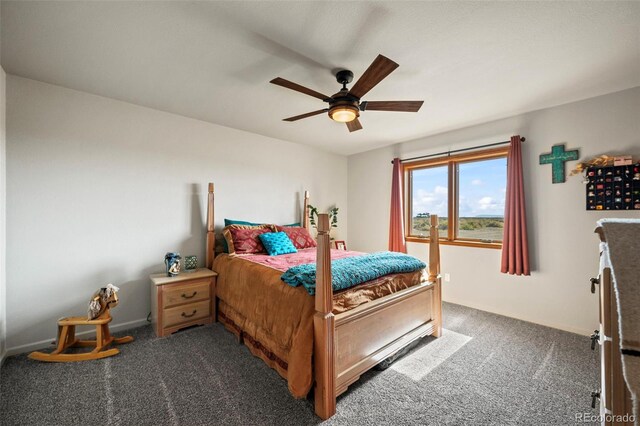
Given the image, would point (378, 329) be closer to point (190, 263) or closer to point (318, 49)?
point (318, 49)

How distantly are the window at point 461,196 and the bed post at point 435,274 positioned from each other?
121 centimetres

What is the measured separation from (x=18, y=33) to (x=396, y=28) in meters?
2.55

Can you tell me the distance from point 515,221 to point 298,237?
270cm

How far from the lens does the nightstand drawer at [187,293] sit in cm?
269

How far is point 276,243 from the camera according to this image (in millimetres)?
3270

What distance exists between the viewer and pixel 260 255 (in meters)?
3.13

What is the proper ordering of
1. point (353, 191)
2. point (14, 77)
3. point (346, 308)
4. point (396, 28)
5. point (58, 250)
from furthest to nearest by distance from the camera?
point (353, 191)
point (58, 250)
point (14, 77)
point (346, 308)
point (396, 28)

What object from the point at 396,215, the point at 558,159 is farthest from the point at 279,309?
the point at 558,159

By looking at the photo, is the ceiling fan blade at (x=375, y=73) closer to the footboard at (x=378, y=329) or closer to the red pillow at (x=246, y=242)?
the footboard at (x=378, y=329)

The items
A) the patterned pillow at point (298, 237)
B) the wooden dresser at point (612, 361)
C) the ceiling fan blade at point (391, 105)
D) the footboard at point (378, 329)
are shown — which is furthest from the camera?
the patterned pillow at point (298, 237)

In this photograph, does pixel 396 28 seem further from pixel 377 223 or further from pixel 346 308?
pixel 377 223

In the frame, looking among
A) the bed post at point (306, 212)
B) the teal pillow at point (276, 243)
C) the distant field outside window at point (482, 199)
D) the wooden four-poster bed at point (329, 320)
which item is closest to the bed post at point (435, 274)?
the wooden four-poster bed at point (329, 320)

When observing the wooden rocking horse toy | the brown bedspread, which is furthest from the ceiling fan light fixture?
the wooden rocking horse toy

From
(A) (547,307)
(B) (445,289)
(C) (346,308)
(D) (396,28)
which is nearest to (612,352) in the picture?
(C) (346,308)
